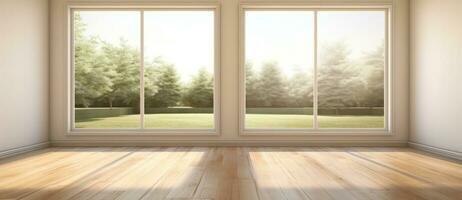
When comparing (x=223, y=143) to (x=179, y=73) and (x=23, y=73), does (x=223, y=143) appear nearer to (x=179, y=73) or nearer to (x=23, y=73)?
(x=179, y=73)

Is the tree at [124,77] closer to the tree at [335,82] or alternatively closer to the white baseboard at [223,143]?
the white baseboard at [223,143]

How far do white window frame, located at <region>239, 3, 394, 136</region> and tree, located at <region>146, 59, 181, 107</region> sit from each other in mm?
1153

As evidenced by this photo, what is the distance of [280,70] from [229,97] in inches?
40.9

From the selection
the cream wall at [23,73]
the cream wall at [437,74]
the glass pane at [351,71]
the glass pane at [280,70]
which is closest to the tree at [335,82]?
the glass pane at [351,71]

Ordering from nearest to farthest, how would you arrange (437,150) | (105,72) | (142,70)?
(437,150), (142,70), (105,72)

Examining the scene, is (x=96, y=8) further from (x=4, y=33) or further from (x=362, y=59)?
(x=362, y=59)

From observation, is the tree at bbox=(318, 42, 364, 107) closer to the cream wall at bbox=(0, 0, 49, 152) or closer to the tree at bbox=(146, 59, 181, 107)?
the tree at bbox=(146, 59, 181, 107)

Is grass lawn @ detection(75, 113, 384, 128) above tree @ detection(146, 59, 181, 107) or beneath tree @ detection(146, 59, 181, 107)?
beneath

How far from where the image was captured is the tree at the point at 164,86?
7.21 metres

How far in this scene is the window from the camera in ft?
23.6

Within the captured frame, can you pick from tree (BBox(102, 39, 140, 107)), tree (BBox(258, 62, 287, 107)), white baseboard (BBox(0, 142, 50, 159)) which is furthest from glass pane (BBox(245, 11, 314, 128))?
white baseboard (BBox(0, 142, 50, 159))

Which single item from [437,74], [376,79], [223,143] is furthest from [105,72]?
[437,74]

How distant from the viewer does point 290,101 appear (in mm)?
7230

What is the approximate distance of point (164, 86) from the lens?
7.27 metres
